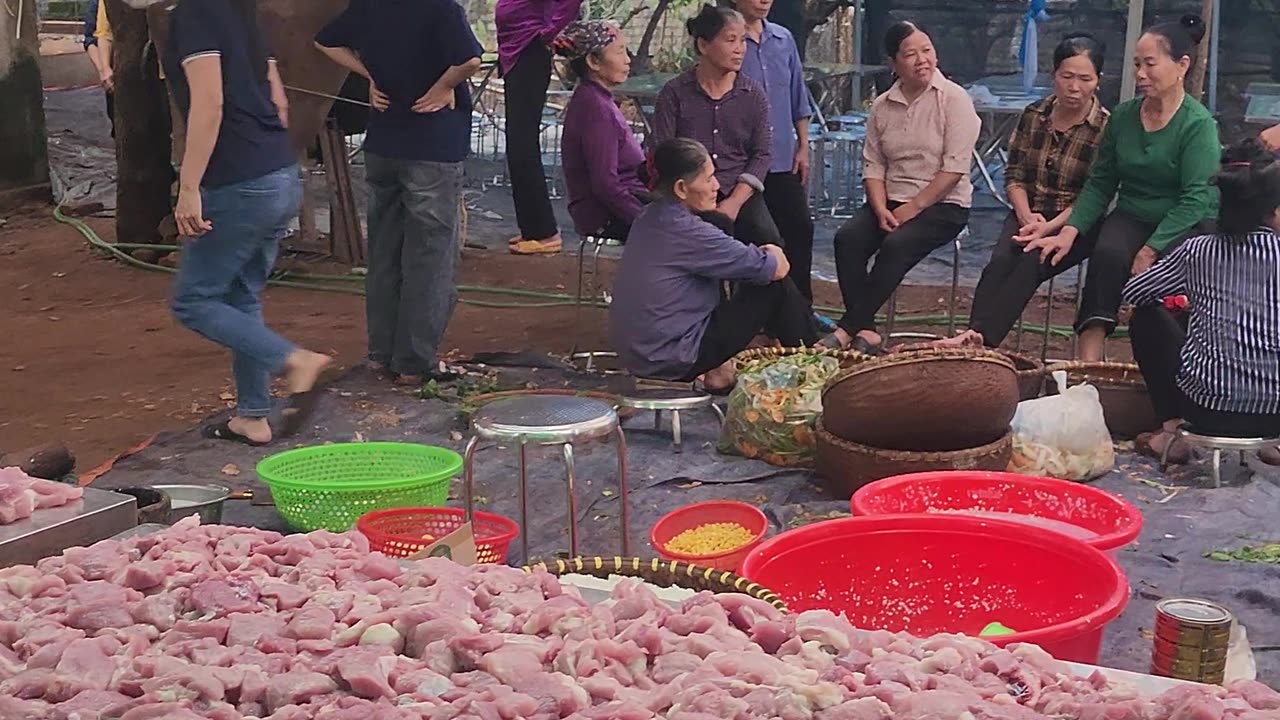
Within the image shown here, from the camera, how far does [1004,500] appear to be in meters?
3.02

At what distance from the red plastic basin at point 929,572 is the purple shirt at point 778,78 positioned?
3.41m

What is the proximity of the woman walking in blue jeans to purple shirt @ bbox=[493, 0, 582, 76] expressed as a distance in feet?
9.33

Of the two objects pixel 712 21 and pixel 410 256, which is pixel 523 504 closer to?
pixel 410 256

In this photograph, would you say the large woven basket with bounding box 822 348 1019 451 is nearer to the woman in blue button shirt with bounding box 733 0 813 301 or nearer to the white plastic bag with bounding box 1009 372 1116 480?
the white plastic bag with bounding box 1009 372 1116 480

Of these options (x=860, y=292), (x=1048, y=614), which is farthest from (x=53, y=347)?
(x=1048, y=614)

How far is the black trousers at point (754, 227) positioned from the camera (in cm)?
535

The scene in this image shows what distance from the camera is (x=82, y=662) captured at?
1478 millimetres

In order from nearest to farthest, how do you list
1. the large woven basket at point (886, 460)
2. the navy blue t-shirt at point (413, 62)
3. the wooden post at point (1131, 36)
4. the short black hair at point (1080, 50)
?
the large woven basket at point (886, 460) < the navy blue t-shirt at point (413, 62) < the short black hair at point (1080, 50) < the wooden post at point (1131, 36)

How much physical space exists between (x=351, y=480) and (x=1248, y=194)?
2794mm

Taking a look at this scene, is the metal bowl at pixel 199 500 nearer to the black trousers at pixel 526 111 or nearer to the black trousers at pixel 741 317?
the black trousers at pixel 741 317

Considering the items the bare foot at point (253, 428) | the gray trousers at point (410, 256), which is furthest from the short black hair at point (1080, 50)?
the bare foot at point (253, 428)

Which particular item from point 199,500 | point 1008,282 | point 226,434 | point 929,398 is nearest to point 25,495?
point 199,500

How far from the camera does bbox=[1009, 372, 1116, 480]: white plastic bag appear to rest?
4051mm

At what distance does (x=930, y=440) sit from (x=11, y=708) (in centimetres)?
290
